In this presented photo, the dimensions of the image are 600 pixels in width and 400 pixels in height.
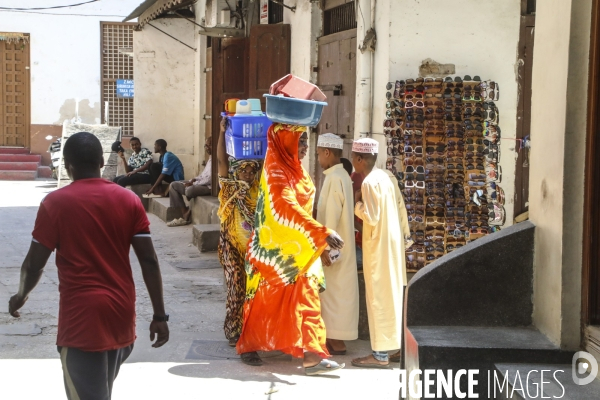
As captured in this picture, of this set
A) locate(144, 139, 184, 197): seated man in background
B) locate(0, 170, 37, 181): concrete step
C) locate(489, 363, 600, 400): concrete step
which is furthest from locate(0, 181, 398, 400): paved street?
locate(0, 170, 37, 181): concrete step

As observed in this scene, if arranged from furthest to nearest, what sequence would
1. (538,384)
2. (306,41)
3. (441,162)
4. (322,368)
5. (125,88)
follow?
(125,88) → (306,41) → (441,162) → (322,368) → (538,384)

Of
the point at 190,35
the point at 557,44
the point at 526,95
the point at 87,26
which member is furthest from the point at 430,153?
the point at 87,26

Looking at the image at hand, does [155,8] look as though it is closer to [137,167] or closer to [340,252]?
[137,167]

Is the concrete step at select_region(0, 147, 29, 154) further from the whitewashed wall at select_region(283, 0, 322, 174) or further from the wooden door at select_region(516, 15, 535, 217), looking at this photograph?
the wooden door at select_region(516, 15, 535, 217)

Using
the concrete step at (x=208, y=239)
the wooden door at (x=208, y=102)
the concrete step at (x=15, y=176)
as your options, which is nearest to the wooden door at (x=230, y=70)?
the concrete step at (x=208, y=239)

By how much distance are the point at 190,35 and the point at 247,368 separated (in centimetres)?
1137

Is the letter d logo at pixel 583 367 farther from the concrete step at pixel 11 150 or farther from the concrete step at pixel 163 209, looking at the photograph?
the concrete step at pixel 11 150

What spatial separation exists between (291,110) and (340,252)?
3.70 feet

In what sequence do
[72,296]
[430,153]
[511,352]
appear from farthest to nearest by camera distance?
[430,153] < [511,352] < [72,296]

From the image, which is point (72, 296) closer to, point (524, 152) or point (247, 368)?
point (247, 368)

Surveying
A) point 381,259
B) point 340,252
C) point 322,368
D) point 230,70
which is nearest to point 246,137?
point 340,252

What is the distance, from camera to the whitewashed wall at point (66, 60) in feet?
72.9

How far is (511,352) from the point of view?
12.1 ft

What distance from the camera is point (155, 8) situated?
47.1ft
